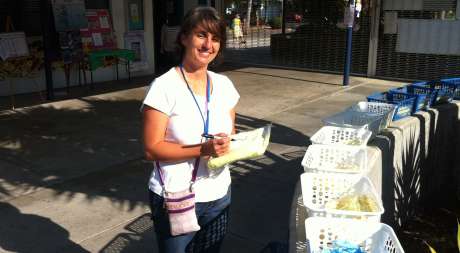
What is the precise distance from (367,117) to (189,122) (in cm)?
230

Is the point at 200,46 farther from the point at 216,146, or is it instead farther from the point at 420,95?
the point at 420,95

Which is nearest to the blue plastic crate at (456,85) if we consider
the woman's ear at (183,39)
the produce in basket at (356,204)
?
the produce in basket at (356,204)

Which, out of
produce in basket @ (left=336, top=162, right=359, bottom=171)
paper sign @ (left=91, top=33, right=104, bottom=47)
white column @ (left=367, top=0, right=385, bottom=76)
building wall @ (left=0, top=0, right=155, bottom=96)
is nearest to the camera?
produce in basket @ (left=336, top=162, right=359, bottom=171)

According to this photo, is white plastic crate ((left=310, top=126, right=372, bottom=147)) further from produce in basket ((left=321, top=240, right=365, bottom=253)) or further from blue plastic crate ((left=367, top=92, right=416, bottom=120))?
produce in basket ((left=321, top=240, right=365, bottom=253))

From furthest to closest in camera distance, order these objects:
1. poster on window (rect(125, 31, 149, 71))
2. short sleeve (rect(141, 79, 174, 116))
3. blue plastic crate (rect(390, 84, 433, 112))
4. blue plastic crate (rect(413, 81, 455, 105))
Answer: poster on window (rect(125, 31, 149, 71))
blue plastic crate (rect(413, 81, 455, 105))
blue plastic crate (rect(390, 84, 433, 112))
short sleeve (rect(141, 79, 174, 116))

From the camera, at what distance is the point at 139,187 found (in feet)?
16.4

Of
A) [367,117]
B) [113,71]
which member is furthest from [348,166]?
[113,71]

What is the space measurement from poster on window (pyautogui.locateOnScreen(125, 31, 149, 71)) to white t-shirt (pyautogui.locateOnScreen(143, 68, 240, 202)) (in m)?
9.55

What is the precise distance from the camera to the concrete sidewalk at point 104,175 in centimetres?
395

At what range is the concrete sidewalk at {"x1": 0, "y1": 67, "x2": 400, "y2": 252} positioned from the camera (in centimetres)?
395

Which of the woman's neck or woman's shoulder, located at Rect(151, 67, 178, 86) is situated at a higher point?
the woman's neck

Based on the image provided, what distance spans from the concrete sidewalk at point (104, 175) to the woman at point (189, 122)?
158 centimetres

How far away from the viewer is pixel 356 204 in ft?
7.48

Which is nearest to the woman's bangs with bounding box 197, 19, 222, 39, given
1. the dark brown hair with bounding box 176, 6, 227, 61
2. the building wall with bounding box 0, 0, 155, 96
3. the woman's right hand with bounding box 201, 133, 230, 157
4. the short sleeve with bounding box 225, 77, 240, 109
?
the dark brown hair with bounding box 176, 6, 227, 61
